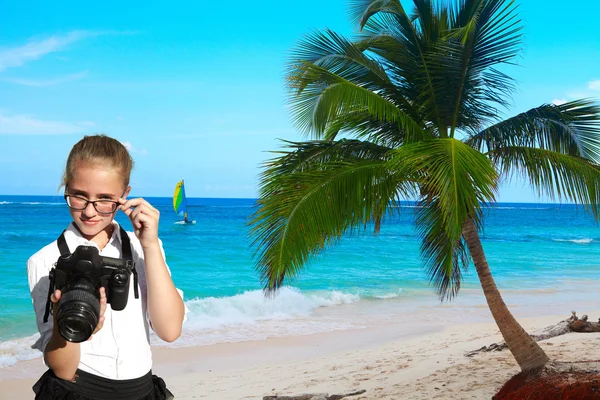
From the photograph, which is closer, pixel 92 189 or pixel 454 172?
pixel 92 189

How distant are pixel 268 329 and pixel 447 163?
7.81 metres

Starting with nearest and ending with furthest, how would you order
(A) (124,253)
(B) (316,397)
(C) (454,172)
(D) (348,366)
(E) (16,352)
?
(A) (124,253)
(C) (454,172)
(B) (316,397)
(D) (348,366)
(E) (16,352)

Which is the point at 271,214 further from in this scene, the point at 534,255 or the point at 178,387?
the point at 534,255

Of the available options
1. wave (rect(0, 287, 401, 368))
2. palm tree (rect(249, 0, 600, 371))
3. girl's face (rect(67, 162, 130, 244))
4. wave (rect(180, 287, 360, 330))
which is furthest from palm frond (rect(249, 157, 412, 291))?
wave (rect(180, 287, 360, 330))

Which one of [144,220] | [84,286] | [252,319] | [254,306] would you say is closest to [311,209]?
[144,220]

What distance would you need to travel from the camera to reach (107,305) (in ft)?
5.65

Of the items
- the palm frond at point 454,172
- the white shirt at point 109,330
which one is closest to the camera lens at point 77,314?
the white shirt at point 109,330

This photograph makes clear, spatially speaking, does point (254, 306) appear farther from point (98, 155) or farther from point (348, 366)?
point (98, 155)

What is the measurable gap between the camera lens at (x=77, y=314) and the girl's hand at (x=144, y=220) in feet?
0.74

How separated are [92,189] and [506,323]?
5.21 meters

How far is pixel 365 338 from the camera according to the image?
10836 millimetres

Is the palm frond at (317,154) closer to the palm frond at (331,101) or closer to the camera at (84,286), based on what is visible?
the palm frond at (331,101)

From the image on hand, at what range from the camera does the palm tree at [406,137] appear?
17.4ft

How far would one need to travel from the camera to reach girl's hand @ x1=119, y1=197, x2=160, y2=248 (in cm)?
163
